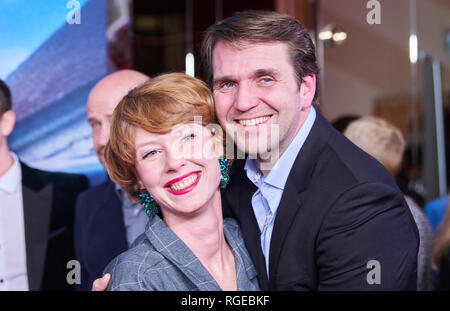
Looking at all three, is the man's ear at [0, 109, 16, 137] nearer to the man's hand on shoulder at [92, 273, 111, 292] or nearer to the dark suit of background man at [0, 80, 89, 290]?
the dark suit of background man at [0, 80, 89, 290]

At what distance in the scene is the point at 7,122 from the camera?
7.17ft

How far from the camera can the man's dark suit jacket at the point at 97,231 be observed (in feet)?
7.08

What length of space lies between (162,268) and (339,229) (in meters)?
0.58

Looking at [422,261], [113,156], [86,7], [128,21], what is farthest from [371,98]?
[113,156]

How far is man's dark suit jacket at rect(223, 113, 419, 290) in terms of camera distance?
1587mm

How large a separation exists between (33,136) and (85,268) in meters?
0.64

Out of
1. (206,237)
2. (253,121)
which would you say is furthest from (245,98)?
(206,237)

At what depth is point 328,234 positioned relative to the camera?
1605mm

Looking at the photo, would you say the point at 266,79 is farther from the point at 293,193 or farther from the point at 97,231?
the point at 97,231

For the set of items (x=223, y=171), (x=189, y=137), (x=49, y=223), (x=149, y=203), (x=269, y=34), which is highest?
(x=269, y=34)

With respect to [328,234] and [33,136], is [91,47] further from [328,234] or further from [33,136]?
[328,234]

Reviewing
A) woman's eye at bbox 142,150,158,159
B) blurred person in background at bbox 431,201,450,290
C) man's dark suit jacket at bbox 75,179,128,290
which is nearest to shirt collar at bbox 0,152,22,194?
man's dark suit jacket at bbox 75,179,128,290

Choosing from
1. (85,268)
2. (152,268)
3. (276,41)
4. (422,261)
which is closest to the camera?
(152,268)

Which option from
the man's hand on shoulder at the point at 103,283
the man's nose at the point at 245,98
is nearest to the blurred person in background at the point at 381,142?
the man's nose at the point at 245,98
